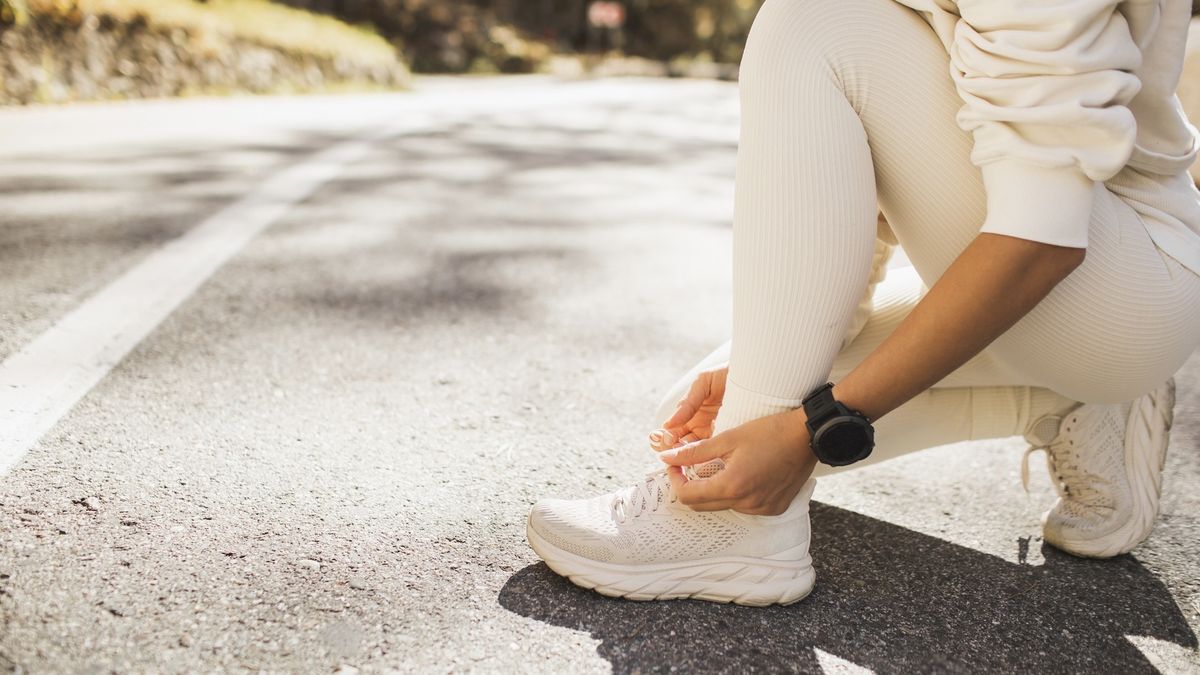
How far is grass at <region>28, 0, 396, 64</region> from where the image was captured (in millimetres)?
7484

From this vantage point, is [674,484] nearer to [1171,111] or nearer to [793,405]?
[793,405]

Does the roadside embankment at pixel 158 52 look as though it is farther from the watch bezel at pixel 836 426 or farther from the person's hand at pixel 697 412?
the watch bezel at pixel 836 426

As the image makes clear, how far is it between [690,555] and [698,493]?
0.11m

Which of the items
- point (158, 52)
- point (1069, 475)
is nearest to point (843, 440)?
point (1069, 475)

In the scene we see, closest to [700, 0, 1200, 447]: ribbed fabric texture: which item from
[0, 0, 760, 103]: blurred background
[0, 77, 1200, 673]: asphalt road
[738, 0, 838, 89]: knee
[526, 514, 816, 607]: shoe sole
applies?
[738, 0, 838, 89]: knee

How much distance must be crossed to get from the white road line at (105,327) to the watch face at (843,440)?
1279 mm

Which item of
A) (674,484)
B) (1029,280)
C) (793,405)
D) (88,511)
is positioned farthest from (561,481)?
(1029,280)

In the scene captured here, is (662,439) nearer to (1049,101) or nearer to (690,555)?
(690,555)

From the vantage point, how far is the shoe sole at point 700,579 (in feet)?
4.33

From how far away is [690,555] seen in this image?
1.34 meters

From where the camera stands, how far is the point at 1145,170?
4.24 ft

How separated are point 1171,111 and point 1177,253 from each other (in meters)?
0.19

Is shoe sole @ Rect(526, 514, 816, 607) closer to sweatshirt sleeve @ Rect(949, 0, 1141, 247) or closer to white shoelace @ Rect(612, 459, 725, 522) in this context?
white shoelace @ Rect(612, 459, 725, 522)

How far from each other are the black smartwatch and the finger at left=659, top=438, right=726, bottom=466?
0.41 feet
